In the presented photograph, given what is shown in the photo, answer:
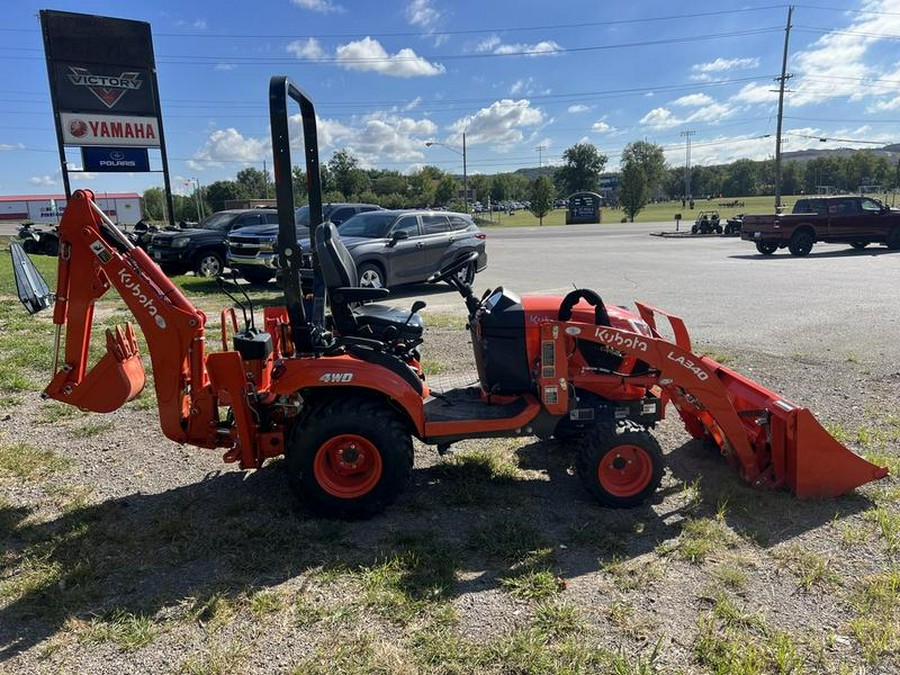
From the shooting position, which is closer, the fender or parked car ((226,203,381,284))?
Result: the fender

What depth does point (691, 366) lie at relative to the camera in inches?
145

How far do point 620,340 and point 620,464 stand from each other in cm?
79

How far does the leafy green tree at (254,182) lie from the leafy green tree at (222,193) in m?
3.02

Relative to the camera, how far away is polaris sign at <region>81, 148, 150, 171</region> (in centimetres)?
2042

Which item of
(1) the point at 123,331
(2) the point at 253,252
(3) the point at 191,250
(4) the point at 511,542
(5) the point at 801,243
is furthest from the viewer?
(5) the point at 801,243

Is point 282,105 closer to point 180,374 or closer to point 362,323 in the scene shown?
point 362,323

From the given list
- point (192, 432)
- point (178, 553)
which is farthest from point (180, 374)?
point (178, 553)

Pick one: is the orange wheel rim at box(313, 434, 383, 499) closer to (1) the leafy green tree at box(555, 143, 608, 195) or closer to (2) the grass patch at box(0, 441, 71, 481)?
(2) the grass patch at box(0, 441, 71, 481)

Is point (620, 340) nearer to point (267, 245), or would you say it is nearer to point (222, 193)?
point (267, 245)

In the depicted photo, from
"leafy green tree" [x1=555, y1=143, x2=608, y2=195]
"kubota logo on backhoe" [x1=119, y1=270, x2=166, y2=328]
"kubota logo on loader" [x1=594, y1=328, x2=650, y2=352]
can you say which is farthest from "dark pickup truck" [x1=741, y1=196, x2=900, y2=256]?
"leafy green tree" [x1=555, y1=143, x2=608, y2=195]

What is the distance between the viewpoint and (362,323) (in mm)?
3916

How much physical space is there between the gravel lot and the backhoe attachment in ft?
0.50

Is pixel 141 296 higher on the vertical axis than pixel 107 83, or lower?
lower

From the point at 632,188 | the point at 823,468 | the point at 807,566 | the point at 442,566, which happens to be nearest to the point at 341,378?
the point at 442,566
